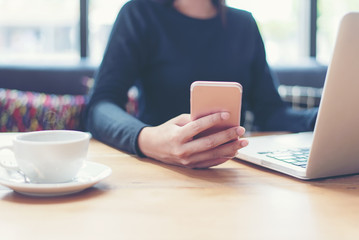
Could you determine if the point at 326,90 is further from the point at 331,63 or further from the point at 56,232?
the point at 56,232

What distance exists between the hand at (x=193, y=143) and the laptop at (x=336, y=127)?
8 cm

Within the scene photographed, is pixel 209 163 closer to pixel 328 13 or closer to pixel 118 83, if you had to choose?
pixel 118 83

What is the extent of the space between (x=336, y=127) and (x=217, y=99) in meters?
0.19

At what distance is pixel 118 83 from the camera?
50.3 inches

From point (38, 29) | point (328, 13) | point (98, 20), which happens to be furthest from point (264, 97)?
point (328, 13)

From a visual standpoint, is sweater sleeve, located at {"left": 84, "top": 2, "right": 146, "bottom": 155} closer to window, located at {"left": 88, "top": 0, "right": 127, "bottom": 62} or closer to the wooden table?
the wooden table

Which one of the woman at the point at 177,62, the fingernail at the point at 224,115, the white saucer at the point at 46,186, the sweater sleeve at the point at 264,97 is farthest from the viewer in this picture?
the sweater sleeve at the point at 264,97

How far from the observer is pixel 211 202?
1.96ft

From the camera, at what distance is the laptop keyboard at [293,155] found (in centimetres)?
76

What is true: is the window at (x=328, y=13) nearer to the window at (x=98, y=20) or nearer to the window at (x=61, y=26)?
the window at (x=61, y=26)

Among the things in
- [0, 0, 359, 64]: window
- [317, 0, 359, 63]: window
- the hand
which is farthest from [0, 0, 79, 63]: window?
the hand

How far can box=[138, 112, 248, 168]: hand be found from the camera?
729 millimetres

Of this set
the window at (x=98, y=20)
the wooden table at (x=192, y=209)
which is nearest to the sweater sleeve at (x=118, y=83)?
the wooden table at (x=192, y=209)

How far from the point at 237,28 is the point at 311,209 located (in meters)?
1.05
